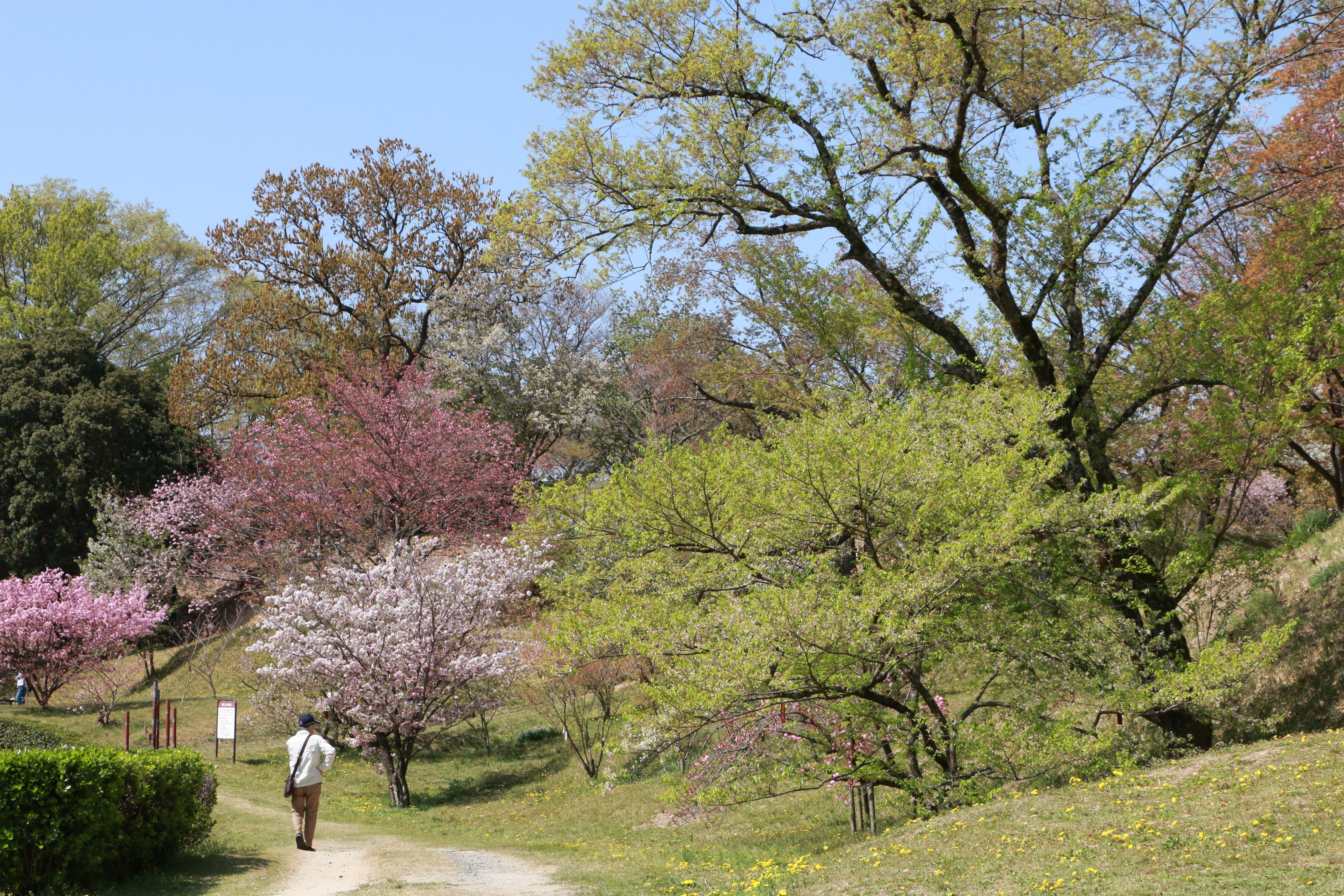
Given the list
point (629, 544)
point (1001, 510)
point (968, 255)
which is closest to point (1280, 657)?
point (1001, 510)

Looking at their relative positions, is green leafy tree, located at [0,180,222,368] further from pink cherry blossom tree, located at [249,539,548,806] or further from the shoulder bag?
the shoulder bag

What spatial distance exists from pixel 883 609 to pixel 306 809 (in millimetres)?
6058

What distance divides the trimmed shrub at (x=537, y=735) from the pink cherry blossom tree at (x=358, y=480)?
486 centimetres

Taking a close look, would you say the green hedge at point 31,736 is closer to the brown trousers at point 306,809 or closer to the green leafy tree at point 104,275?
the brown trousers at point 306,809

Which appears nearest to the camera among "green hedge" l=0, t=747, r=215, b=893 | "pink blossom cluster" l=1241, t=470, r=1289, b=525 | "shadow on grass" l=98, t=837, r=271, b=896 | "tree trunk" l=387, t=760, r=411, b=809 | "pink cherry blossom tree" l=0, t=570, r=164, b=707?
"green hedge" l=0, t=747, r=215, b=893

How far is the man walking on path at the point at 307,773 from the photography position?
9.33 m

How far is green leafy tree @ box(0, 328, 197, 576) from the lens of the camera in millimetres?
28172

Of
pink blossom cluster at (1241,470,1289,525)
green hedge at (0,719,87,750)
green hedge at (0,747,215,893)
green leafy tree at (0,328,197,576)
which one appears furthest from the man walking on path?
green leafy tree at (0,328,197,576)

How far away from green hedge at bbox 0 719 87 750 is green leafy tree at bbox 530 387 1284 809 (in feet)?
33.2

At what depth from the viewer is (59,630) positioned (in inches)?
888

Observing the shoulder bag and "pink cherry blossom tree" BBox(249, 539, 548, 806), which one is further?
"pink cherry blossom tree" BBox(249, 539, 548, 806)

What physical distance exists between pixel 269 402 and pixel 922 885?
27.1 meters

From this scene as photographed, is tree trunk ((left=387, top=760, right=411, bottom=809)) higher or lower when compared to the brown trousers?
lower

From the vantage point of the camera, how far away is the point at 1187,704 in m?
8.63
